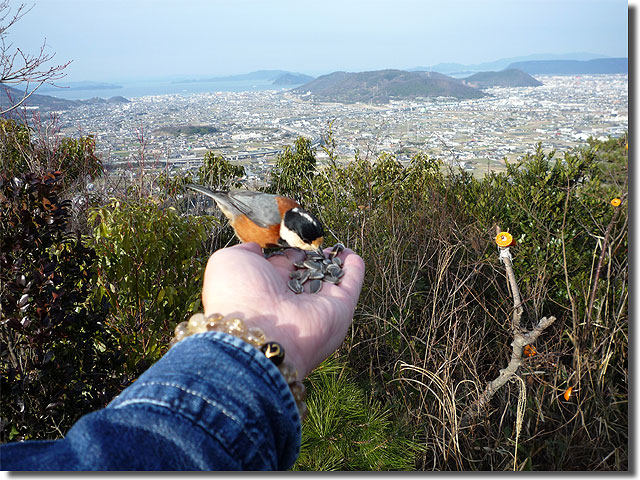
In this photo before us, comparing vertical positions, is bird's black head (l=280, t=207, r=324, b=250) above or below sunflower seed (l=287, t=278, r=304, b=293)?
above

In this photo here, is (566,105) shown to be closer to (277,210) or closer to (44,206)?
(277,210)

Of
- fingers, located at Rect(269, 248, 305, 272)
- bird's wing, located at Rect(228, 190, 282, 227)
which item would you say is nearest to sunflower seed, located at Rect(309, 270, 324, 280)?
fingers, located at Rect(269, 248, 305, 272)

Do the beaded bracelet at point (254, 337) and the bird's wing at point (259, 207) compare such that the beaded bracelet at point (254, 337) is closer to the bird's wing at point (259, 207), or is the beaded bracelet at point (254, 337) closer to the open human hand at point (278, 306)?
the open human hand at point (278, 306)

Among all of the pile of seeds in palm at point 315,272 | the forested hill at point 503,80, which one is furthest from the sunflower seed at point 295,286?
the forested hill at point 503,80

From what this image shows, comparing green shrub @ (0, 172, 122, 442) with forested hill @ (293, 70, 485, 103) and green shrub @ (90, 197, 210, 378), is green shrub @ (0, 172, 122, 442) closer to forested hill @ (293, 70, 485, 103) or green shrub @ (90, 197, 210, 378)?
green shrub @ (90, 197, 210, 378)

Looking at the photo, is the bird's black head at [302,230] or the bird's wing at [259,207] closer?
the bird's black head at [302,230]

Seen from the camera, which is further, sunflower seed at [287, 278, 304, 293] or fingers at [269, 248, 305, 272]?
fingers at [269, 248, 305, 272]

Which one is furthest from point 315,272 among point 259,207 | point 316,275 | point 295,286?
point 259,207

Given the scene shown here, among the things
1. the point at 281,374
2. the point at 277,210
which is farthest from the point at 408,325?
the point at 281,374
